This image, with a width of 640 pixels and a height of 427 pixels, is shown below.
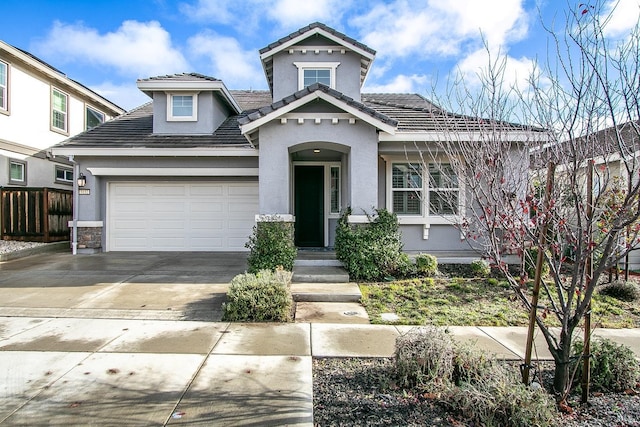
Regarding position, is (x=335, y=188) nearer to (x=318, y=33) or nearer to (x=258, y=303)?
(x=318, y=33)

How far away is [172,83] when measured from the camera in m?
11.7

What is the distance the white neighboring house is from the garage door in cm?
513

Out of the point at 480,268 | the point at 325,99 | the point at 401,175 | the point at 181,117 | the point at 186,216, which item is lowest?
the point at 480,268

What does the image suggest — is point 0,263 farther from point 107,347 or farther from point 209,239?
point 107,347

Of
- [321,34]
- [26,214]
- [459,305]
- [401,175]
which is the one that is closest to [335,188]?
[401,175]

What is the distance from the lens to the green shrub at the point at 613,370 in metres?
3.34

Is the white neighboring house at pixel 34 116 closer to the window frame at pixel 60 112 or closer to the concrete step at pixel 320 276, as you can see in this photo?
the window frame at pixel 60 112

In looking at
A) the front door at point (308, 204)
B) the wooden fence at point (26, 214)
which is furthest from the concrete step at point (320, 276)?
the wooden fence at point (26, 214)

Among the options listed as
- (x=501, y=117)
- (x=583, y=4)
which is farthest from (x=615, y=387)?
(x=583, y=4)

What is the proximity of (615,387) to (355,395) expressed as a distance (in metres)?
2.39

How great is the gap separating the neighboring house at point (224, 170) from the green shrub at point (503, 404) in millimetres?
6426

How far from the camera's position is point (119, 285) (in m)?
7.18

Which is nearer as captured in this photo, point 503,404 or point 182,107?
point 503,404

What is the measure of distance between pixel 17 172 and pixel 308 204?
1114 cm
